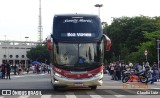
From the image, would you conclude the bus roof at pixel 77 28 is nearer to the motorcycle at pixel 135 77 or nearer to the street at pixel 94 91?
the street at pixel 94 91

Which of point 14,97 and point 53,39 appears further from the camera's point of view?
point 53,39

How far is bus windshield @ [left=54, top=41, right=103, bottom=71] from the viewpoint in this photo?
2234cm

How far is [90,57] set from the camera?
74.1 feet

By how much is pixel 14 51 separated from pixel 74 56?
129m

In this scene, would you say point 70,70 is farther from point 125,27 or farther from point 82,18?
point 125,27

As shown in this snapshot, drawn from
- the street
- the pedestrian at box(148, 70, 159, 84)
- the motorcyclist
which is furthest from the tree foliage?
the street

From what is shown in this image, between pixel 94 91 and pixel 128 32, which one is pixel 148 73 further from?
pixel 128 32

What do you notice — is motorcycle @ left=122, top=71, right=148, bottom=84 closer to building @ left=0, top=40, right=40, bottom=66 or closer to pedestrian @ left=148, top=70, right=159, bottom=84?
pedestrian @ left=148, top=70, right=159, bottom=84

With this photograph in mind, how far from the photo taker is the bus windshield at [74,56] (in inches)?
880

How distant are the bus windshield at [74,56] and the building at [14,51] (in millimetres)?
123369

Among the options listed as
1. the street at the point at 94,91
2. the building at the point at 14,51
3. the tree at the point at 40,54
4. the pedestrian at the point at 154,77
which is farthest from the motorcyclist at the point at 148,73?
the building at the point at 14,51

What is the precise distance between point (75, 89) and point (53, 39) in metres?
4.49

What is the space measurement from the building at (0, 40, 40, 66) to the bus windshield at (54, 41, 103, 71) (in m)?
123

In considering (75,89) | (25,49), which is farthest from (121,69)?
(25,49)
